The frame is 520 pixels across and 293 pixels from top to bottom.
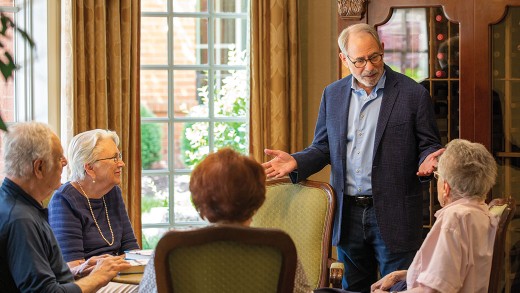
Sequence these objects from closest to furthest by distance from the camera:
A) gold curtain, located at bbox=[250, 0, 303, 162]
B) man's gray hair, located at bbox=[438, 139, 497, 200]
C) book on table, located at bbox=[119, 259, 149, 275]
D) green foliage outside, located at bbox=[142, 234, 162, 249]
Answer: man's gray hair, located at bbox=[438, 139, 497, 200] < book on table, located at bbox=[119, 259, 149, 275] < gold curtain, located at bbox=[250, 0, 303, 162] < green foliage outside, located at bbox=[142, 234, 162, 249]

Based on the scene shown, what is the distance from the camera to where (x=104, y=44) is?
14.8ft

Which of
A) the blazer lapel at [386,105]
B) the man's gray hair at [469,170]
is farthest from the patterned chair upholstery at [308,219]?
the man's gray hair at [469,170]

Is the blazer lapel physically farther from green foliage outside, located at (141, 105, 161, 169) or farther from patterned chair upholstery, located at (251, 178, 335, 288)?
green foliage outside, located at (141, 105, 161, 169)

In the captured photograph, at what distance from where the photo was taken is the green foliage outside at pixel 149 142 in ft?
16.8

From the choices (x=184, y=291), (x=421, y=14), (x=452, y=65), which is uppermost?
(x=421, y=14)

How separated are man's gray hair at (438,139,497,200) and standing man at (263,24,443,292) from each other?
1.51 ft

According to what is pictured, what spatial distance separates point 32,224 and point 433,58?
256 cm

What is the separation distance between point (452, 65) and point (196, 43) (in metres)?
1.66

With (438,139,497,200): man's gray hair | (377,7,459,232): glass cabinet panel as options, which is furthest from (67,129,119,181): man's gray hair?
(377,7,459,232): glass cabinet panel

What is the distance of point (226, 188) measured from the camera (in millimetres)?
2133

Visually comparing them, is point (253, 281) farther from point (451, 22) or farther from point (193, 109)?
point (193, 109)

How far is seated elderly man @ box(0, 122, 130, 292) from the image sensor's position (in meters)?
2.42

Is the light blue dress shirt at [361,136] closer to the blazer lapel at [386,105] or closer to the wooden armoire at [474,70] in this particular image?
the blazer lapel at [386,105]

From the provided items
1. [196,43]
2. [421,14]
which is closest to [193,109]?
[196,43]
